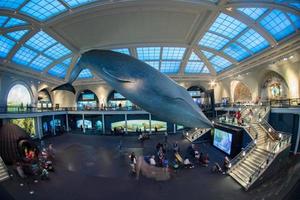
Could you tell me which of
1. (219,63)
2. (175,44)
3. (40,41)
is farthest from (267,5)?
(40,41)

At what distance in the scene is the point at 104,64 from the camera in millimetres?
4988

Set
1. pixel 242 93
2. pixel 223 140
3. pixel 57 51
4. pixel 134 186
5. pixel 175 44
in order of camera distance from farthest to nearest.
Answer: pixel 242 93, pixel 175 44, pixel 57 51, pixel 223 140, pixel 134 186

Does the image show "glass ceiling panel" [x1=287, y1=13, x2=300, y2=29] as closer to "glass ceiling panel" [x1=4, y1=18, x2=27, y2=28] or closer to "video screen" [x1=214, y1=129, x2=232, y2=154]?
"video screen" [x1=214, y1=129, x2=232, y2=154]

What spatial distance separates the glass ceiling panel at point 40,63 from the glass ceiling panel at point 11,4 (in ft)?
34.5

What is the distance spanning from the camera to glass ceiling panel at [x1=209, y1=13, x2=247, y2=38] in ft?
68.7

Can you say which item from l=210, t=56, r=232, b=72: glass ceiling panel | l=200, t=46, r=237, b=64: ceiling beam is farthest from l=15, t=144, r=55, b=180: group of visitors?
l=210, t=56, r=232, b=72: glass ceiling panel

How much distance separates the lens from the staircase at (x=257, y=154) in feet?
33.3

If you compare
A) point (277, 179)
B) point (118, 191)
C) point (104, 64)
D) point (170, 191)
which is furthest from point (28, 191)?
point (277, 179)

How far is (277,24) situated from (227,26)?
5705 millimetres

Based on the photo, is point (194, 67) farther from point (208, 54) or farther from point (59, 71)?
point (59, 71)

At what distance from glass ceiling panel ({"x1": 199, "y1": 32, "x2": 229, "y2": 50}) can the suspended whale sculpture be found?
79.4 ft

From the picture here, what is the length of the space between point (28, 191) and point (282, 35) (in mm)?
29414

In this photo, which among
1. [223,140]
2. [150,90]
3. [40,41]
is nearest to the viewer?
[150,90]

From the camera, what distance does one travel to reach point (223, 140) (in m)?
17.2
